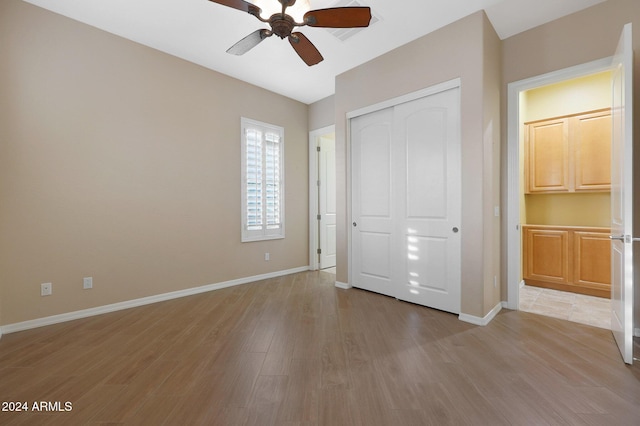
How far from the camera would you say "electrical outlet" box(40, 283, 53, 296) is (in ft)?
9.24

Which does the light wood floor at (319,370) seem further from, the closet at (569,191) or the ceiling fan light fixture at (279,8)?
the ceiling fan light fixture at (279,8)

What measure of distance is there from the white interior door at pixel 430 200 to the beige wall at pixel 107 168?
8.01ft

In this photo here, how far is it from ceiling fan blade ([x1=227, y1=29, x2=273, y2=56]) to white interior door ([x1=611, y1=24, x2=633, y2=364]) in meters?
2.60

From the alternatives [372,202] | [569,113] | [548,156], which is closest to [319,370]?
[372,202]

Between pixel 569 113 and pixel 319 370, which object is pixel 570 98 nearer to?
pixel 569 113

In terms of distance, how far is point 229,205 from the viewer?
4266 mm

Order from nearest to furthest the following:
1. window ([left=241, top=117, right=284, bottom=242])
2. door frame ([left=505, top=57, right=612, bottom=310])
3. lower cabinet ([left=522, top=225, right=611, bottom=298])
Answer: door frame ([left=505, top=57, right=612, bottom=310]), lower cabinet ([left=522, top=225, right=611, bottom=298]), window ([left=241, top=117, right=284, bottom=242])

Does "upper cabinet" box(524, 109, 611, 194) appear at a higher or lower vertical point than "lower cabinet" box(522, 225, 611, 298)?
higher

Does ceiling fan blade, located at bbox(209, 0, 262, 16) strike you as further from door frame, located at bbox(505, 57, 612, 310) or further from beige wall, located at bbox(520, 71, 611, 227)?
beige wall, located at bbox(520, 71, 611, 227)

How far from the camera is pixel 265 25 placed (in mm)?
3076

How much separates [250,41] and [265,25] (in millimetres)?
896

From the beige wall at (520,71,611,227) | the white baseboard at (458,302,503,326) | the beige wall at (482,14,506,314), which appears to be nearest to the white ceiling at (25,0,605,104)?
the beige wall at (482,14,506,314)

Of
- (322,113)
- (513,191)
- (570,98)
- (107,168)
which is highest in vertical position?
(322,113)

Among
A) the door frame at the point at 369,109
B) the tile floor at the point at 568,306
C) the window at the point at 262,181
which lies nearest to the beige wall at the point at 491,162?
the door frame at the point at 369,109
